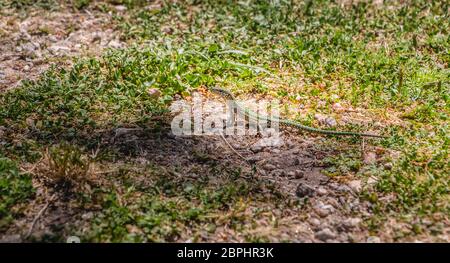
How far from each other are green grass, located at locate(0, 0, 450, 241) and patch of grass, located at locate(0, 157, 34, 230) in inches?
8.1

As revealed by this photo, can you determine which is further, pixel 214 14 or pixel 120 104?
pixel 214 14

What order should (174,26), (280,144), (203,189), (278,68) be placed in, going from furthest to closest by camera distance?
(174,26) < (278,68) < (280,144) < (203,189)

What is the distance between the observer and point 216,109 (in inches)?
195

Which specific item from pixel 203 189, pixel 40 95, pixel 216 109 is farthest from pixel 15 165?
pixel 216 109

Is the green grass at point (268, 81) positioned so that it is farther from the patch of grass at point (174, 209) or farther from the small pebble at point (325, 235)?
the small pebble at point (325, 235)

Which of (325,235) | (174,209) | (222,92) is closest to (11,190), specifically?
(174,209)

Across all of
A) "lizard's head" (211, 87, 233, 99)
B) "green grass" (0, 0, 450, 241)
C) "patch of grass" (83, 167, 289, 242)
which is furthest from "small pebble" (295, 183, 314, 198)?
"lizard's head" (211, 87, 233, 99)

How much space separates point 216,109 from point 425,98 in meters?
1.92

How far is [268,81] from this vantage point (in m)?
5.34

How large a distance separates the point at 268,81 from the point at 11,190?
2.60m

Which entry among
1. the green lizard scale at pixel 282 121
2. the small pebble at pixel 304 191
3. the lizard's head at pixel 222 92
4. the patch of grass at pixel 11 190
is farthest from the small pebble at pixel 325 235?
→ the patch of grass at pixel 11 190

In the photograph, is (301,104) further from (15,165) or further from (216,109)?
(15,165)

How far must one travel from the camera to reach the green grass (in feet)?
12.8

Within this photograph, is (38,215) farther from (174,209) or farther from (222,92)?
(222,92)
